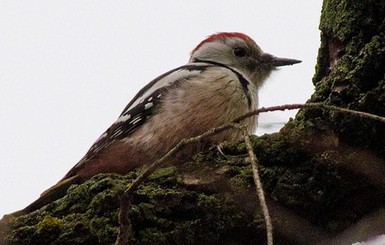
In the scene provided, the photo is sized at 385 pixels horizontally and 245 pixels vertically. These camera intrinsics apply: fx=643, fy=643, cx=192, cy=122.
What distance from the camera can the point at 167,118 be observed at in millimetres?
3211

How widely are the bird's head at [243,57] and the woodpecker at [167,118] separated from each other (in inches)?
14.5

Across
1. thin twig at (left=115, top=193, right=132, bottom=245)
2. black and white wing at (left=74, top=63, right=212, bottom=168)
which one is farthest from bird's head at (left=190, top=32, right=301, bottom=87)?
thin twig at (left=115, top=193, right=132, bottom=245)

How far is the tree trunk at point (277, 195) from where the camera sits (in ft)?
7.16

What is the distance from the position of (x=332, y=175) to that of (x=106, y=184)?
80cm

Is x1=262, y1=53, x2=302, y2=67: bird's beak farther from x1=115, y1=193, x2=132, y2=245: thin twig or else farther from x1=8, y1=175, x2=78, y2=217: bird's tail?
x1=115, y1=193, x2=132, y2=245: thin twig

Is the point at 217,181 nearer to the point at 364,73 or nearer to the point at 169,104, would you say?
the point at 364,73

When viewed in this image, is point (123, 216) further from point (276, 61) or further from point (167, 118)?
point (276, 61)

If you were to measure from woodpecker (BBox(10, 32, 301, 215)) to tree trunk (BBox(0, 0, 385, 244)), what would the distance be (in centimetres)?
49

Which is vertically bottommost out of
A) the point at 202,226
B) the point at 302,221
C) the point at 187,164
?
the point at 302,221

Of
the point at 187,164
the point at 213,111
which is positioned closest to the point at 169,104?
the point at 213,111

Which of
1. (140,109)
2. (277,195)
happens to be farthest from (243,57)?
(277,195)

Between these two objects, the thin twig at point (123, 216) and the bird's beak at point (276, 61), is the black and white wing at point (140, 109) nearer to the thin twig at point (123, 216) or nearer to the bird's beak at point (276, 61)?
the bird's beak at point (276, 61)

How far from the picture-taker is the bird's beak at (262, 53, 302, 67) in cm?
416

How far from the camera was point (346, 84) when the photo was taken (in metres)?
2.35
